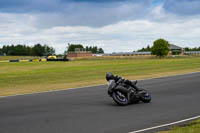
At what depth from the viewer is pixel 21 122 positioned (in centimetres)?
823

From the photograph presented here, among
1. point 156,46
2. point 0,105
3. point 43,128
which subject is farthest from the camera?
point 156,46

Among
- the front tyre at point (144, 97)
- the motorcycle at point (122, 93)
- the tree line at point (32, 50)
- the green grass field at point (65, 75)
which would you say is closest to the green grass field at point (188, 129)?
the motorcycle at point (122, 93)

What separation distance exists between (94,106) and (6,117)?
10.1ft

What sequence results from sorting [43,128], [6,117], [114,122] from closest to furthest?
[43,128] → [114,122] → [6,117]

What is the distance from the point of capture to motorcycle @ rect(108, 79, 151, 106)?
405 inches

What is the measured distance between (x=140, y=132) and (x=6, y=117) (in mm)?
4334

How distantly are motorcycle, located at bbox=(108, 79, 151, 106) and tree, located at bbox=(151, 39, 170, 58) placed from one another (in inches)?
4267

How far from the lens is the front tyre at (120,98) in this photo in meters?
10.4

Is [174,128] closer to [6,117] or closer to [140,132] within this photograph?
[140,132]

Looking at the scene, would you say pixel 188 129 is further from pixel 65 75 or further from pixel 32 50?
pixel 32 50

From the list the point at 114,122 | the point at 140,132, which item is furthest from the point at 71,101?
the point at 140,132

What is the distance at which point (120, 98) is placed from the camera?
10.4 metres

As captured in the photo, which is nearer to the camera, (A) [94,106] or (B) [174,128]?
(B) [174,128]

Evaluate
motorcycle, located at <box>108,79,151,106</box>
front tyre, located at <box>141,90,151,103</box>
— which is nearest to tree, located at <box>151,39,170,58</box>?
front tyre, located at <box>141,90,151,103</box>
